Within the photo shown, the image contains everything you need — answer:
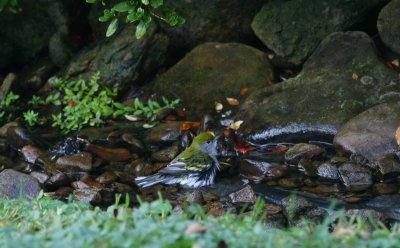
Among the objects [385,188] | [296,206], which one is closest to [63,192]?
[296,206]

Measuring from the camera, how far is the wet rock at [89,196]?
6902 millimetres

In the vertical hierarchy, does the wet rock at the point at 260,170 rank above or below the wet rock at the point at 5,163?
below

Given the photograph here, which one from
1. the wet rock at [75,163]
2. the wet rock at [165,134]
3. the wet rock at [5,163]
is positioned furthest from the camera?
the wet rock at [165,134]

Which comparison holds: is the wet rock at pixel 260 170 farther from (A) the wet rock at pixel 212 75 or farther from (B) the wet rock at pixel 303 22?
(B) the wet rock at pixel 303 22

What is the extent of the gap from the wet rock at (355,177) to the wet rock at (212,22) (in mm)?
3897

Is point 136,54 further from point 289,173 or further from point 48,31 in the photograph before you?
point 289,173

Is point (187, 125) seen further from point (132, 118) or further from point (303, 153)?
point (303, 153)

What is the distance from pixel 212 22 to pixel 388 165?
4220mm

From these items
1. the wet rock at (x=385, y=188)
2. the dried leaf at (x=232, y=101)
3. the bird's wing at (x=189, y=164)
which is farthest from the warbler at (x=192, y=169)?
the wet rock at (x=385, y=188)

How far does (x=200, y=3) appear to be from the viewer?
1025 centimetres

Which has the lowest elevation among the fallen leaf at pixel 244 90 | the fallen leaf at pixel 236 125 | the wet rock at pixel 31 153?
the fallen leaf at pixel 236 125

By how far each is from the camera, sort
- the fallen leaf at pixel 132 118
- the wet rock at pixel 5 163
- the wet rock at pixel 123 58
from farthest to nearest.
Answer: the wet rock at pixel 123 58 < the fallen leaf at pixel 132 118 < the wet rock at pixel 5 163

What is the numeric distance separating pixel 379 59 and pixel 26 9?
569 centimetres

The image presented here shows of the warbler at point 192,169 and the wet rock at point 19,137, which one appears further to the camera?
the wet rock at point 19,137
